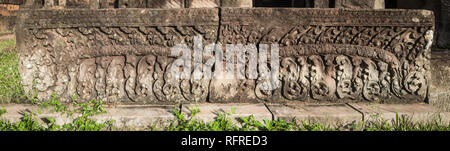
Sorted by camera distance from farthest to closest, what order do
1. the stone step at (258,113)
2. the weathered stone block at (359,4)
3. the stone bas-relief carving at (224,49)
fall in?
the weathered stone block at (359,4) → the stone bas-relief carving at (224,49) → the stone step at (258,113)

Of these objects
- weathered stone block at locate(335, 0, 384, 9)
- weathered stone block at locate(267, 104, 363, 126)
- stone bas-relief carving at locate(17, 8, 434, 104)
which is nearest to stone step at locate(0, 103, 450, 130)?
weathered stone block at locate(267, 104, 363, 126)

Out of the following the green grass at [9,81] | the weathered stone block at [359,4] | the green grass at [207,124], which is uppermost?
the weathered stone block at [359,4]

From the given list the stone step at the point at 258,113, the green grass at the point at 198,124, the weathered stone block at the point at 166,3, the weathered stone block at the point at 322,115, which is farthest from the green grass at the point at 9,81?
the weathered stone block at the point at 322,115

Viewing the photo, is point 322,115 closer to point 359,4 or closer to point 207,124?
point 207,124

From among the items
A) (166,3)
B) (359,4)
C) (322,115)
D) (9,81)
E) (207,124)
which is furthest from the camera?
(9,81)

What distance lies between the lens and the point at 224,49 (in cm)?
260

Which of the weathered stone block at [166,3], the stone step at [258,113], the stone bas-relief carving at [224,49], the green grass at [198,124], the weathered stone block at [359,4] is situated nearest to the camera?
the green grass at [198,124]

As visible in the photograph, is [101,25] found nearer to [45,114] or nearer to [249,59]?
[45,114]

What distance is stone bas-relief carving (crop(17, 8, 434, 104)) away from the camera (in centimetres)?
254

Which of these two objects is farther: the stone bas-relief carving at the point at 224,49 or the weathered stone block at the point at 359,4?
the weathered stone block at the point at 359,4

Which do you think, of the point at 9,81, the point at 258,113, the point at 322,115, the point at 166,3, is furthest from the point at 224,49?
the point at 9,81

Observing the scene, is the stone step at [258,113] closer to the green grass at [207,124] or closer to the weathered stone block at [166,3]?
the green grass at [207,124]

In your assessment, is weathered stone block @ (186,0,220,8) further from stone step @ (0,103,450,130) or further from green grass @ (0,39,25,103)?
green grass @ (0,39,25,103)

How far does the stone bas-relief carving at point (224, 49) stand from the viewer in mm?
2545
